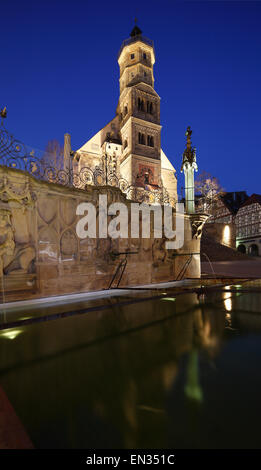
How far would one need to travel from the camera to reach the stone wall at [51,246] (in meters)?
4.66

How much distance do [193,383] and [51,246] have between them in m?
4.36

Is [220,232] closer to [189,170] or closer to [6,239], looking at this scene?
[189,170]

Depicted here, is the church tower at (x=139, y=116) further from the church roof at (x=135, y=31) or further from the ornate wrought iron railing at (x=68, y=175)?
the ornate wrought iron railing at (x=68, y=175)

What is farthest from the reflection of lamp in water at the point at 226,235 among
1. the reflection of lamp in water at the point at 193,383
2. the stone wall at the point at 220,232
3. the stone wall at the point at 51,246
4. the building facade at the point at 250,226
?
the reflection of lamp in water at the point at 193,383

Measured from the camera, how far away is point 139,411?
1527mm

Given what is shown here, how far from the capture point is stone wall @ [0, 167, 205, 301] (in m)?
4.66

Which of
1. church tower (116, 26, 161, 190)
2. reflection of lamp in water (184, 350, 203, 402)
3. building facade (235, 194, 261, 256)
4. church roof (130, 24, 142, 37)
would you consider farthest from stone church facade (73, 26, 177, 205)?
reflection of lamp in water (184, 350, 203, 402)

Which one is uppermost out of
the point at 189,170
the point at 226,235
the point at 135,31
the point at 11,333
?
the point at 135,31

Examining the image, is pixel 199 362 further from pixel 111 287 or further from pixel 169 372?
pixel 111 287

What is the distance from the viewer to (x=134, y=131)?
104ft

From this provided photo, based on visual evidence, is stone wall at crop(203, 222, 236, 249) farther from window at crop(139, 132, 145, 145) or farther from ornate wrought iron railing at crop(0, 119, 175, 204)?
ornate wrought iron railing at crop(0, 119, 175, 204)

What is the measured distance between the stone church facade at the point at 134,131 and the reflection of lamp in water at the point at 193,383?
2931cm

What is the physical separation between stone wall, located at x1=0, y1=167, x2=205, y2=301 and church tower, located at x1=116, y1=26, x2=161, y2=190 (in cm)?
2463

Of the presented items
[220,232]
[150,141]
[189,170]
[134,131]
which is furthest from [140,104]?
[189,170]
